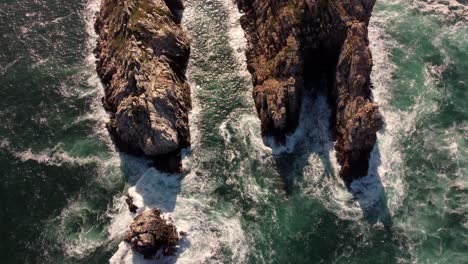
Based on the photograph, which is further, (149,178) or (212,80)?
(212,80)

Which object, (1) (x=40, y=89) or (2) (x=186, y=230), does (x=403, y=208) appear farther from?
(1) (x=40, y=89)

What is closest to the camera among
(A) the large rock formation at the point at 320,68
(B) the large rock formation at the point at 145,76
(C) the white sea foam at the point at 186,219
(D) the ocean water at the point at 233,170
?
(C) the white sea foam at the point at 186,219

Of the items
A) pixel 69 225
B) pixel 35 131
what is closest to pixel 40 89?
pixel 35 131

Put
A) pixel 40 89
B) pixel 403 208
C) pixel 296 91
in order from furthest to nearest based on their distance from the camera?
pixel 40 89 → pixel 296 91 → pixel 403 208

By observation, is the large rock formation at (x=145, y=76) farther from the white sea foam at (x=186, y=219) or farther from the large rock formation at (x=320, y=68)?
the large rock formation at (x=320, y=68)

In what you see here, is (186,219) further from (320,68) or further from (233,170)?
(320,68)

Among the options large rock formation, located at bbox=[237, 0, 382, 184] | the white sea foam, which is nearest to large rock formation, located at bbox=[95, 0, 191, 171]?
the white sea foam

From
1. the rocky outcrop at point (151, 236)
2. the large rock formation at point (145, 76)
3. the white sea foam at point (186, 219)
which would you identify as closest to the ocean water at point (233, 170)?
the white sea foam at point (186, 219)
